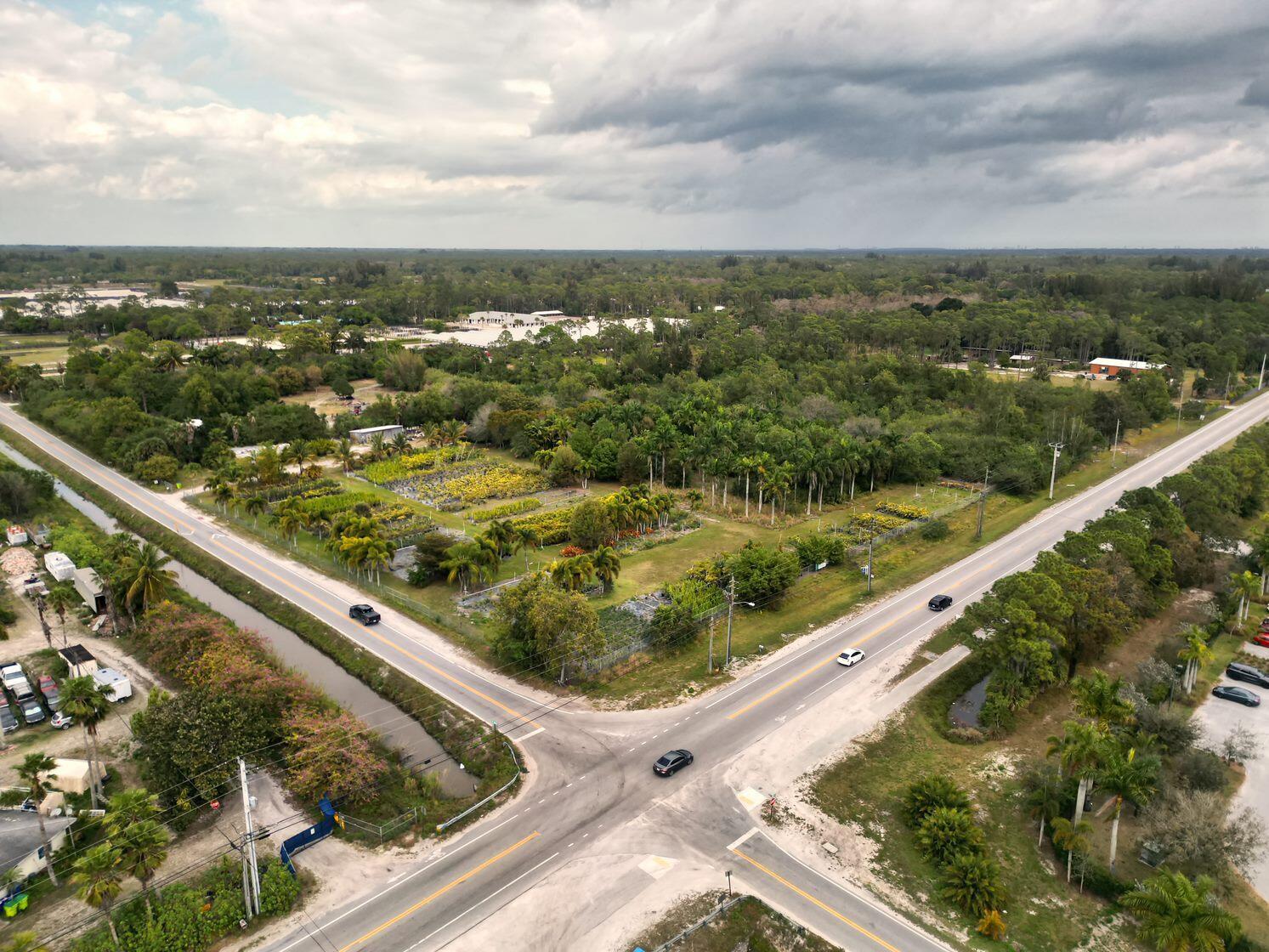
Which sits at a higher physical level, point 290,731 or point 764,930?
point 290,731

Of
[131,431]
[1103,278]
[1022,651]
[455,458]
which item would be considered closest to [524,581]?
[1022,651]

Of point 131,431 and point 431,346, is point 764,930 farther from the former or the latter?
point 431,346

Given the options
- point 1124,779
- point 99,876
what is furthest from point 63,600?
point 1124,779

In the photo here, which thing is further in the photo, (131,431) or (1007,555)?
(131,431)

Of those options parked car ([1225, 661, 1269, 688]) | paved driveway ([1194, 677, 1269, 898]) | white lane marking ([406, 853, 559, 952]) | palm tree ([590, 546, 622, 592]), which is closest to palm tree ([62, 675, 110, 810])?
white lane marking ([406, 853, 559, 952])

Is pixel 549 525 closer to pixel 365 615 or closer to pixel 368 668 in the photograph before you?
pixel 365 615

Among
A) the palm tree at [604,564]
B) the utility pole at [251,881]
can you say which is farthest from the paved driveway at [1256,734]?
the utility pole at [251,881]

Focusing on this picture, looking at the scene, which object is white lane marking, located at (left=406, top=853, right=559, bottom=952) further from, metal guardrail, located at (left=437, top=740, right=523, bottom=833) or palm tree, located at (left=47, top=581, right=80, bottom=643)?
palm tree, located at (left=47, top=581, right=80, bottom=643)
